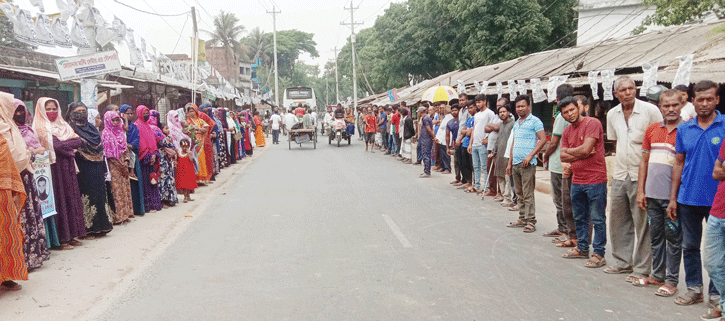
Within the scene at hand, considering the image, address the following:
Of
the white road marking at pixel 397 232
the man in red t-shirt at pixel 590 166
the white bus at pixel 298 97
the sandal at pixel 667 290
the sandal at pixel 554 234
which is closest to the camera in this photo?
the sandal at pixel 667 290

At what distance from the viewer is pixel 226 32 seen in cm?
5484

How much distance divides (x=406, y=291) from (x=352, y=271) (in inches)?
30.4

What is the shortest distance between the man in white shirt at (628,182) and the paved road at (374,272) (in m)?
0.25

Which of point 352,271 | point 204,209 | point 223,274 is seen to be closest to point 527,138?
point 352,271

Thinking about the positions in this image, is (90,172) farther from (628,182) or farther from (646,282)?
(646,282)

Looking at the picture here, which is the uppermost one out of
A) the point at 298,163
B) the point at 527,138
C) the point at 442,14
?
the point at 442,14

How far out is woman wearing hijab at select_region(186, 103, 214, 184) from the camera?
1170 centimetres

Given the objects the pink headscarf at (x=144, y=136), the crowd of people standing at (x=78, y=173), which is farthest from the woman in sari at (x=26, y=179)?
the pink headscarf at (x=144, y=136)

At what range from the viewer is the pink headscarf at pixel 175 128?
10.2m

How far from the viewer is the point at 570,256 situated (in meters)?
5.80

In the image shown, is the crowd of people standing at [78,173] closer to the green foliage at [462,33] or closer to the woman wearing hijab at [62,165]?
the woman wearing hijab at [62,165]

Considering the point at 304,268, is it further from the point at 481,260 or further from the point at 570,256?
the point at 570,256

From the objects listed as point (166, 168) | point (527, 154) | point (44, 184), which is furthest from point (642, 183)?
Result: point (166, 168)

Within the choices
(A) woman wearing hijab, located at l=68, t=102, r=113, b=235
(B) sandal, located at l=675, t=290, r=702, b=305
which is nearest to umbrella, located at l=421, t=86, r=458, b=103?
(A) woman wearing hijab, located at l=68, t=102, r=113, b=235
